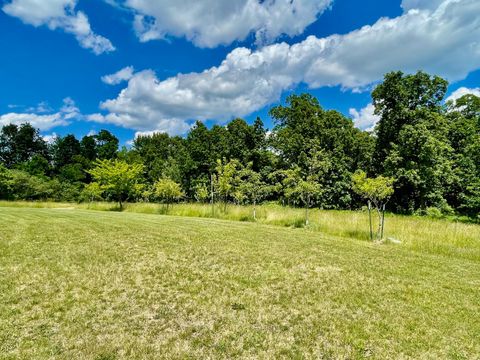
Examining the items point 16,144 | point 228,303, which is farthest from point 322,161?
point 16,144

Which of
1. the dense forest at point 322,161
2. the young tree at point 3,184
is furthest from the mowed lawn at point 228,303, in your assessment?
the young tree at point 3,184

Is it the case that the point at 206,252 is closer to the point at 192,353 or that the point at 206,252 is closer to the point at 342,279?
the point at 342,279

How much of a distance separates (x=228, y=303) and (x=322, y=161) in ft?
65.3

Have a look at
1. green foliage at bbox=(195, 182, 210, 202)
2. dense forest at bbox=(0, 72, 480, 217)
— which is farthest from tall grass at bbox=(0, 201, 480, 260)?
green foliage at bbox=(195, 182, 210, 202)

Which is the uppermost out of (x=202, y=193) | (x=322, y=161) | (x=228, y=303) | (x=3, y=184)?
(x=322, y=161)

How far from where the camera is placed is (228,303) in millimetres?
5473

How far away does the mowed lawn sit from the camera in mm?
4074

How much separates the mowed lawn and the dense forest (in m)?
10.7

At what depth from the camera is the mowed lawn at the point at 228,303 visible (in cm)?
407

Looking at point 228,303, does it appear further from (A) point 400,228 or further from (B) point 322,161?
(B) point 322,161

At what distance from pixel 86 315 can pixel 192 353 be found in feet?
6.87

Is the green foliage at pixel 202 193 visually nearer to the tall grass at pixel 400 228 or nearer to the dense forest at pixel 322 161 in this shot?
the dense forest at pixel 322 161

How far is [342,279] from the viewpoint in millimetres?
6973

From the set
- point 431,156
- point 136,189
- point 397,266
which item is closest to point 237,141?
point 136,189
